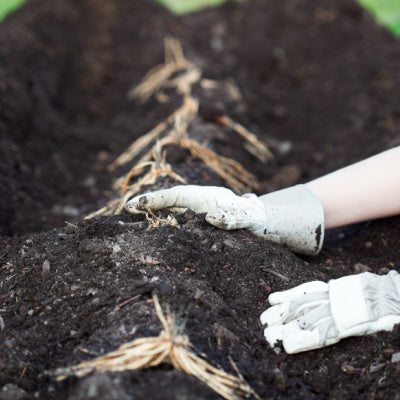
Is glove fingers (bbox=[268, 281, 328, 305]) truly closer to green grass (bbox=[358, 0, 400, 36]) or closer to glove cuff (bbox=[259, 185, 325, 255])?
glove cuff (bbox=[259, 185, 325, 255])

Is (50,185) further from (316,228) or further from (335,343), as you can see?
(335,343)

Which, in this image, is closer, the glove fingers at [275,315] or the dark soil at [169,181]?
the dark soil at [169,181]

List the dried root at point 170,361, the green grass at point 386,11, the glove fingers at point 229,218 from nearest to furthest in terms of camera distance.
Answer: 1. the dried root at point 170,361
2. the glove fingers at point 229,218
3. the green grass at point 386,11

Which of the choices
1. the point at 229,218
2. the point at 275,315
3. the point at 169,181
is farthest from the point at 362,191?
the point at 169,181

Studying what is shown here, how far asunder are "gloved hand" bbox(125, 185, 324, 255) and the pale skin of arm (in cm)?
7

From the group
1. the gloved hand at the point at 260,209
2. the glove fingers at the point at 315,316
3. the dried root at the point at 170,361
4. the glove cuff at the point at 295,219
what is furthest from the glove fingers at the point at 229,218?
the dried root at the point at 170,361

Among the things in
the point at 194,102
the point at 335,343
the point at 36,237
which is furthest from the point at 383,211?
the point at 194,102

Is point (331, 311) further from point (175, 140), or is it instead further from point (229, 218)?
point (175, 140)

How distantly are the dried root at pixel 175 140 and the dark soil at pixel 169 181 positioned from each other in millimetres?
105

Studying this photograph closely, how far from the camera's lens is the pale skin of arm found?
1987 mm

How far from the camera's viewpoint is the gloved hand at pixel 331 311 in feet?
5.03

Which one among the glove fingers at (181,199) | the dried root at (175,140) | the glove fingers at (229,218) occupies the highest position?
the glove fingers at (181,199)

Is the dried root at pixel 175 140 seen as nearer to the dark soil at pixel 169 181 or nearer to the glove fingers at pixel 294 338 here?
the dark soil at pixel 169 181

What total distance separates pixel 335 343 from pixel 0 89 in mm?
2816
